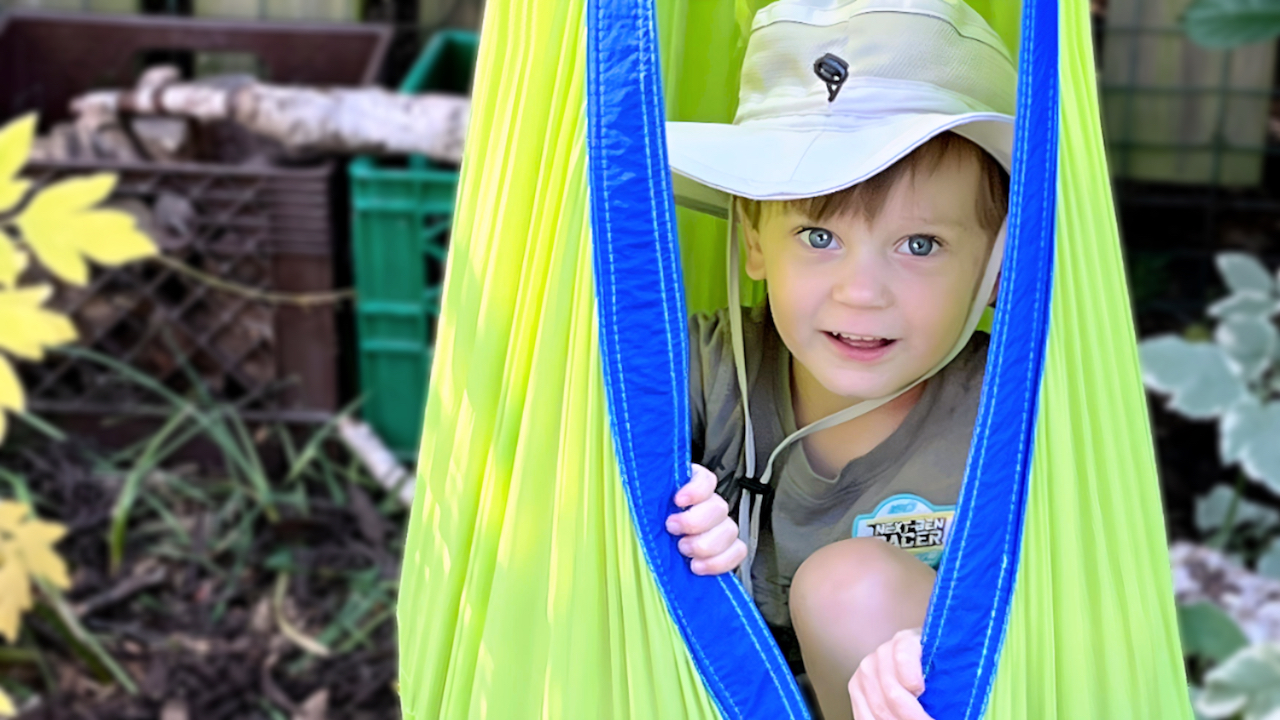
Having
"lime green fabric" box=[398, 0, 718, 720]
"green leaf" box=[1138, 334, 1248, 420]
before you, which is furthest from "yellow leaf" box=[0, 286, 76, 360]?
"green leaf" box=[1138, 334, 1248, 420]

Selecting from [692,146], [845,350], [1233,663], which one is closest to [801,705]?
[845,350]

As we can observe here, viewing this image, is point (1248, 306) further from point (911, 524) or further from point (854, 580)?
point (854, 580)

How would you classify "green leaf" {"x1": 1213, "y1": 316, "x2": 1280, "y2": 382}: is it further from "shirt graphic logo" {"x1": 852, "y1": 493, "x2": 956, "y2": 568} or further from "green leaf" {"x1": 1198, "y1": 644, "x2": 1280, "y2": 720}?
"shirt graphic logo" {"x1": 852, "y1": 493, "x2": 956, "y2": 568}

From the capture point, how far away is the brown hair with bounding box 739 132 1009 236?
88cm

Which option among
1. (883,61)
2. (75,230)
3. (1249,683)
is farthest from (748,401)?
(1249,683)

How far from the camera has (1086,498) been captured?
81 cm

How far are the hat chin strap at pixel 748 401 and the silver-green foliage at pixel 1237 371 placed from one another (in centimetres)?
85

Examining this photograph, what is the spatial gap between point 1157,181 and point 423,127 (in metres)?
1.41

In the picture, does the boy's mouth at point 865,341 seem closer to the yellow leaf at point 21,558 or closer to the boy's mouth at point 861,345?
the boy's mouth at point 861,345

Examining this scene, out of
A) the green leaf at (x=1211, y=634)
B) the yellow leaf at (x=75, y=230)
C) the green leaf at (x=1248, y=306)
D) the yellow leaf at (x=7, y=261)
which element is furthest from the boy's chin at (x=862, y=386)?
the green leaf at (x=1248, y=306)

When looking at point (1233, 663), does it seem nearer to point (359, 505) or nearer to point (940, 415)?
point (940, 415)

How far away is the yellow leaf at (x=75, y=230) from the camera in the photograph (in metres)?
1.33

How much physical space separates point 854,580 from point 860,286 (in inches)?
7.5

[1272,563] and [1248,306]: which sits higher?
[1248,306]
